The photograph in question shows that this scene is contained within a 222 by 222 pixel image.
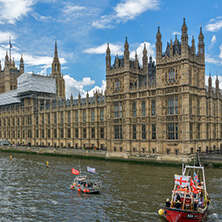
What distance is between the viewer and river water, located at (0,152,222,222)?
31.3 metres

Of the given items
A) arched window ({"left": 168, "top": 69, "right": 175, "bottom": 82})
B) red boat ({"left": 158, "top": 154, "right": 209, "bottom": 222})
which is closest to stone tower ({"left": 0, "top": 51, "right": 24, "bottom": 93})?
arched window ({"left": 168, "top": 69, "right": 175, "bottom": 82})

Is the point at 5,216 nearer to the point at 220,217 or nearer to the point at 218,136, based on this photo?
the point at 220,217

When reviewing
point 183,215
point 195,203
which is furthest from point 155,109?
point 183,215

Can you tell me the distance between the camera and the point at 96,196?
3859cm

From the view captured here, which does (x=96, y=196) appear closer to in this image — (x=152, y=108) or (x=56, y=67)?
(x=152, y=108)

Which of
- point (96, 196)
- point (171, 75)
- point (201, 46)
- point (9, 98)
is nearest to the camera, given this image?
point (96, 196)

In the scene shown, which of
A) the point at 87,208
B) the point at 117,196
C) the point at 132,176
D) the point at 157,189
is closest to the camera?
the point at 87,208

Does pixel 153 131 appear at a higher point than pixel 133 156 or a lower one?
higher

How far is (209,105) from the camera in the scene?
70500mm

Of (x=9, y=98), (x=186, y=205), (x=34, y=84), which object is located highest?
(x=34, y=84)

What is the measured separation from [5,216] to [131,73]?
50814 mm

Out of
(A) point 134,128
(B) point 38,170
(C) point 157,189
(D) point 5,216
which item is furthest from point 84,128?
(D) point 5,216

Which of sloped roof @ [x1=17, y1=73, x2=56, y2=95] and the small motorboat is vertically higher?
sloped roof @ [x1=17, y1=73, x2=56, y2=95]

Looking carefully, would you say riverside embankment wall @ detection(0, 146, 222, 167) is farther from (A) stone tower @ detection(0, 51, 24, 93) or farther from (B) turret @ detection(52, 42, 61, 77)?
(A) stone tower @ detection(0, 51, 24, 93)
